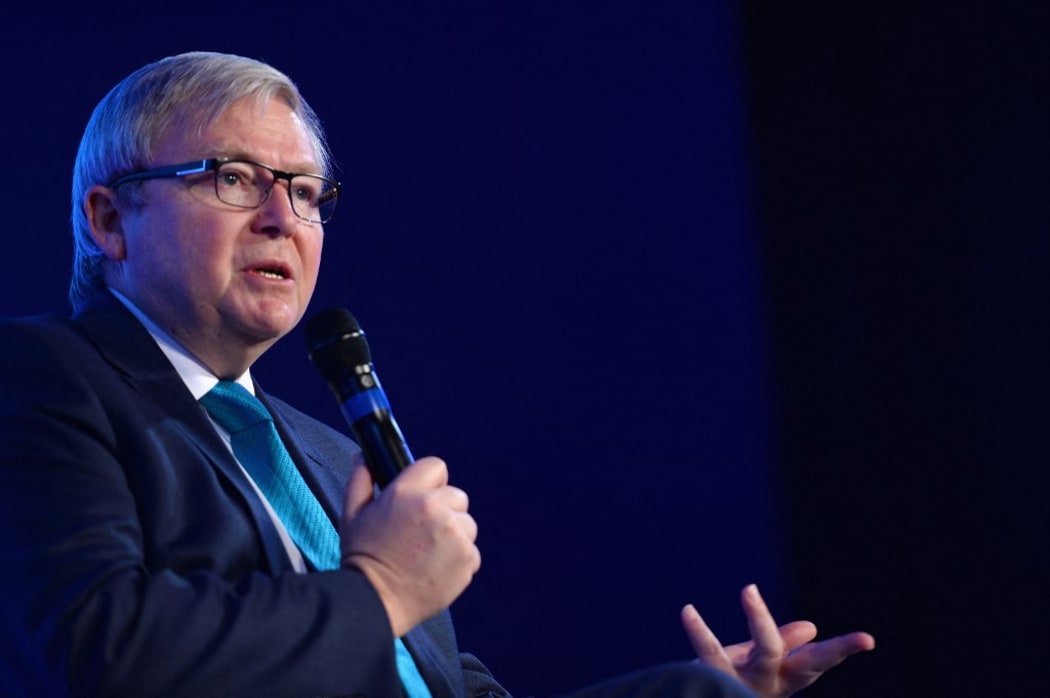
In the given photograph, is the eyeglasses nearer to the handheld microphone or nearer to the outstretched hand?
the handheld microphone

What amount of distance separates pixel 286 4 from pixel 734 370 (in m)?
1.50

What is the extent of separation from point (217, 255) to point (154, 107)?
0.27m

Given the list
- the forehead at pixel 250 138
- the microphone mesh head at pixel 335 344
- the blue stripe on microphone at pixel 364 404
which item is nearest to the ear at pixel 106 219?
the forehead at pixel 250 138

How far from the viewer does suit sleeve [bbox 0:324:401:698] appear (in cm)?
101

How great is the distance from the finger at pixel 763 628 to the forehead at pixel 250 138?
39.3 inches

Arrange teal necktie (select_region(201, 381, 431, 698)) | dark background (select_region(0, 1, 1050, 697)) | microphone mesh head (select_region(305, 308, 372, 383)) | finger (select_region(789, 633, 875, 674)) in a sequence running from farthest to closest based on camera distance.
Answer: dark background (select_region(0, 1, 1050, 697)) < finger (select_region(789, 633, 875, 674)) < teal necktie (select_region(201, 381, 431, 698)) < microphone mesh head (select_region(305, 308, 372, 383))

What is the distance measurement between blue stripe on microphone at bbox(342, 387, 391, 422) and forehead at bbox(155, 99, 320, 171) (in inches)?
20.6

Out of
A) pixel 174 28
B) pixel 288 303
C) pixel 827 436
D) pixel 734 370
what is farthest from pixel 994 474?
pixel 174 28

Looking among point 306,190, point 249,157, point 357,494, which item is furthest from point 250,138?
point 357,494

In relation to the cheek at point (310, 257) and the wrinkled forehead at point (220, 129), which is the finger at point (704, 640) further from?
the wrinkled forehead at point (220, 129)

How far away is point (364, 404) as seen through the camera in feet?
3.97

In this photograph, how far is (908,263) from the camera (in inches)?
111

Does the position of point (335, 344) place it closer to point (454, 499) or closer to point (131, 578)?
point (454, 499)

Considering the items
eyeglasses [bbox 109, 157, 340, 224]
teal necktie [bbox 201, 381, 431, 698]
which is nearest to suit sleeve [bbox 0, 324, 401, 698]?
teal necktie [bbox 201, 381, 431, 698]
